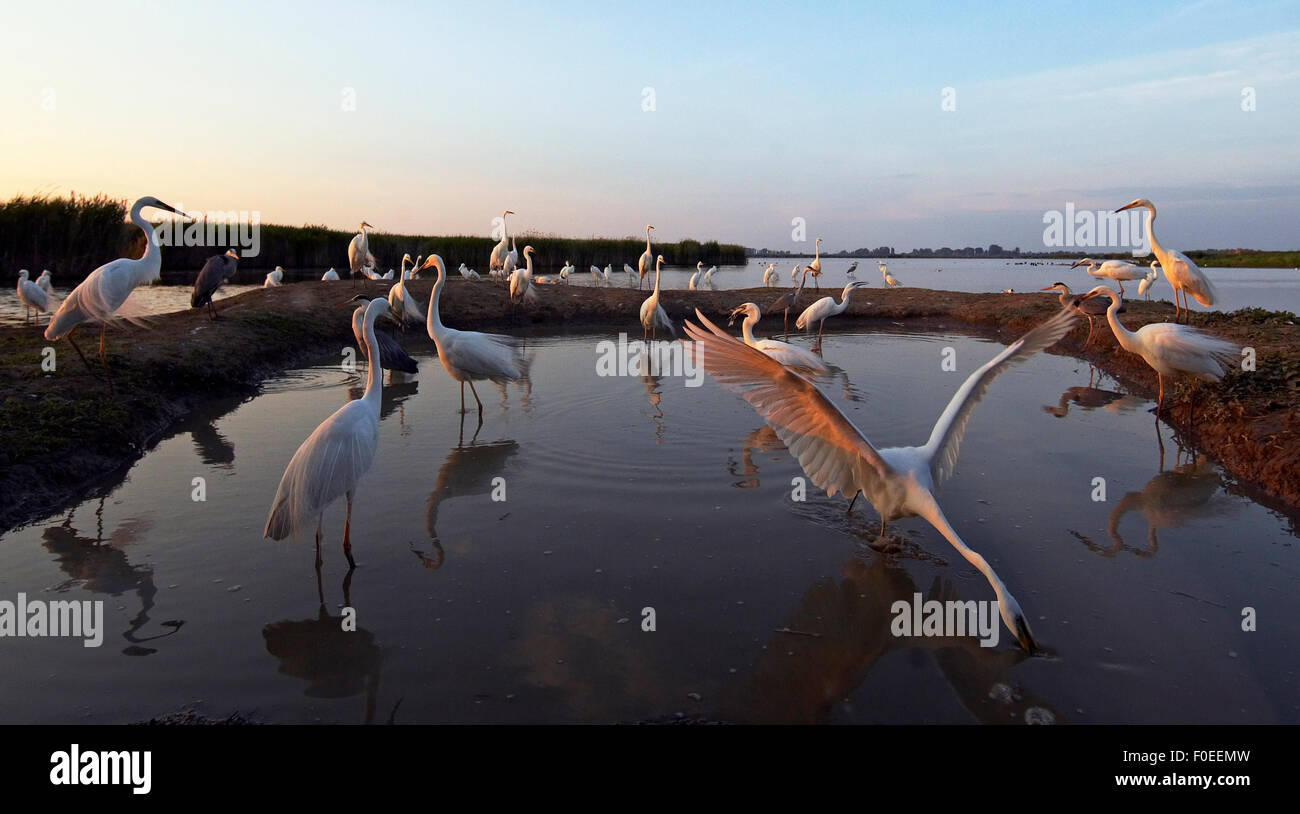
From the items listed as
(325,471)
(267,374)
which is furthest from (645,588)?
(267,374)

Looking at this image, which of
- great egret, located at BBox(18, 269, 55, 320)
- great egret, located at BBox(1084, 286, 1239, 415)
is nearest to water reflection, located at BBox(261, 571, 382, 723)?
great egret, located at BBox(1084, 286, 1239, 415)

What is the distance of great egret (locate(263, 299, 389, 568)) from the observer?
4703 mm

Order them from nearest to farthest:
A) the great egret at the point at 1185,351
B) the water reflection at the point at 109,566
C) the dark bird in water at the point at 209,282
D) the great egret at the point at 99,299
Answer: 1. the water reflection at the point at 109,566
2. the great egret at the point at 1185,351
3. the great egret at the point at 99,299
4. the dark bird in water at the point at 209,282

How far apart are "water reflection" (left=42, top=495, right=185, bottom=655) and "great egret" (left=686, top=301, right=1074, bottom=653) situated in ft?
12.5

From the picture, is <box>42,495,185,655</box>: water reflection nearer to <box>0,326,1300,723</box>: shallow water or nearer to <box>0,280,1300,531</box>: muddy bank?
<box>0,326,1300,723</box>: shallow water

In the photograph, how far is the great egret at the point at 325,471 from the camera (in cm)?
470

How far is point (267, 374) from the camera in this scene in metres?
11.7

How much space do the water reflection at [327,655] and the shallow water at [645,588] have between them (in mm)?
16

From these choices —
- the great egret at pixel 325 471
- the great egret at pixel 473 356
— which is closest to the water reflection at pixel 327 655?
the great egret at pixel 325 471

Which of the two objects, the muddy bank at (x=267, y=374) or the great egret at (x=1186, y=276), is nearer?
the muddy bank at (x=267, y=374)

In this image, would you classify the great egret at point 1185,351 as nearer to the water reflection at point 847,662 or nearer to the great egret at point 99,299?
the water reflection at point 847,662

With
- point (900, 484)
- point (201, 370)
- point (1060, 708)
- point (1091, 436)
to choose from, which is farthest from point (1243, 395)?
point (201, 370)

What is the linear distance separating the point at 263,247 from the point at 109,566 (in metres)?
33.6

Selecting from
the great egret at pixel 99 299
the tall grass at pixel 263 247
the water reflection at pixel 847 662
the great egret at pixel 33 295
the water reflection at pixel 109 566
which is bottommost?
the water reflection at pixel 847 662
